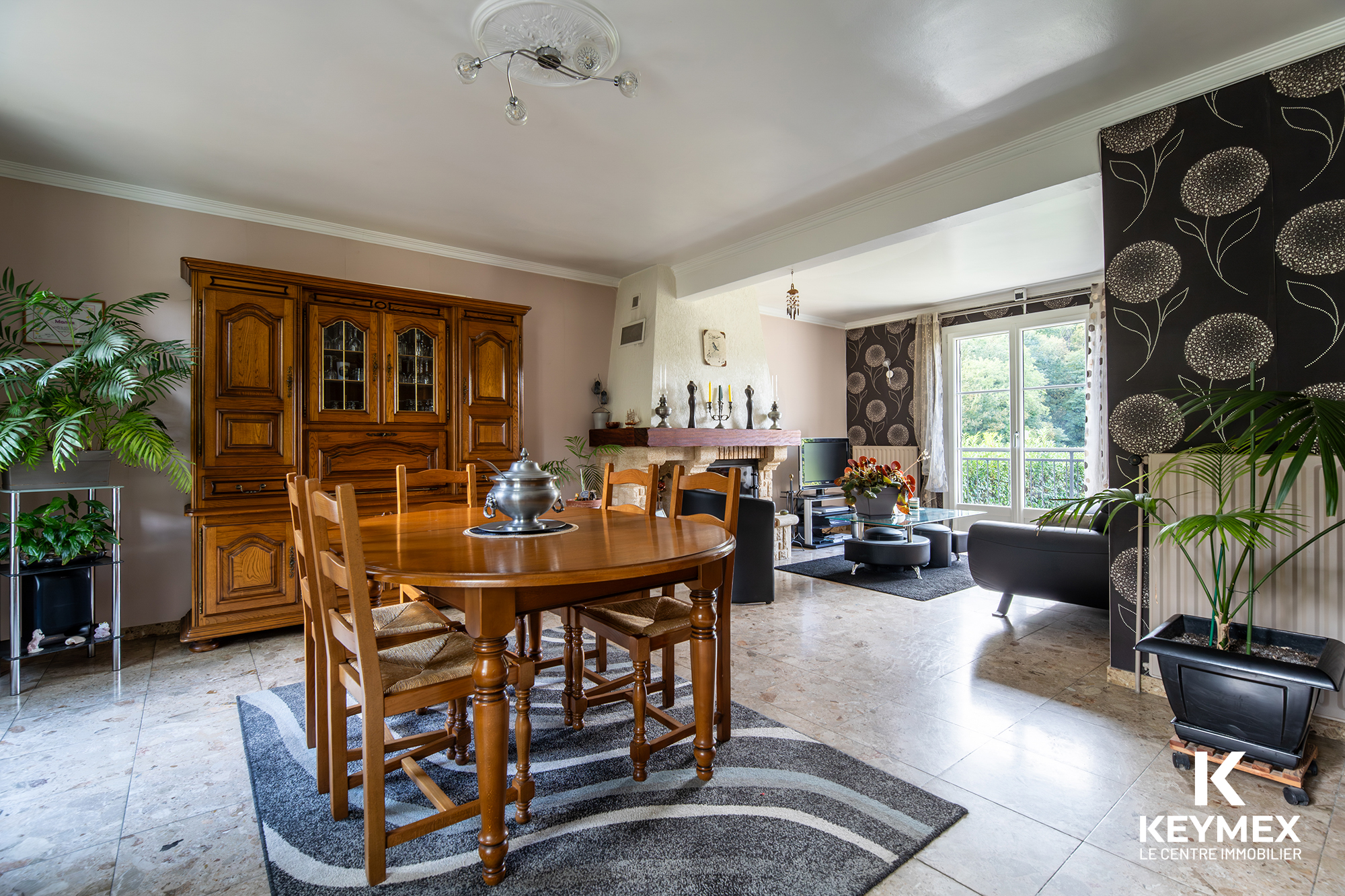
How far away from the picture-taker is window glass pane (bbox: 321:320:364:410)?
3727 mm

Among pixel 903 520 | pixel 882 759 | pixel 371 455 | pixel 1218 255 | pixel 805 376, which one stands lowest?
pixel 882 759

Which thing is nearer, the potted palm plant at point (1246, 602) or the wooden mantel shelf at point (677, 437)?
the potted palm plant at point (1246, 602)

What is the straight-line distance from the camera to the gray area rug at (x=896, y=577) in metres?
4.44

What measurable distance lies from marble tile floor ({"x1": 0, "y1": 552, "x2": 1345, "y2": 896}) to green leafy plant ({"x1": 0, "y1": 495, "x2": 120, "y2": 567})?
1.90ft

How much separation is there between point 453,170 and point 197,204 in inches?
65.7

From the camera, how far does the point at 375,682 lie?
1.46 meters

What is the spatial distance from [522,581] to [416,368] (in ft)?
10.0

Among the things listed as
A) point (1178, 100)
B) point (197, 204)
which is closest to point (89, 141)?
point (197, 204)

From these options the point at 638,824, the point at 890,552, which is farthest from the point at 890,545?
the point at 638,824

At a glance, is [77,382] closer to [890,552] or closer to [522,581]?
[522,581]

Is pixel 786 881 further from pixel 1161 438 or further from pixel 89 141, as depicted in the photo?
pixel 89 141

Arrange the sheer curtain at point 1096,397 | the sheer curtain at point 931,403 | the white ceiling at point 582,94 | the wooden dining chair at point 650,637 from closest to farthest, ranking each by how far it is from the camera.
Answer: the wooden dining chair at point 650,637 → the white ceiling at point 582,94 → the sheer curtain at point 1096,397 → the sheer curtain at point 931,403

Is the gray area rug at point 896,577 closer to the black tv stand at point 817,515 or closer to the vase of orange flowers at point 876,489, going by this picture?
the vase of orange flowers at point 876,489

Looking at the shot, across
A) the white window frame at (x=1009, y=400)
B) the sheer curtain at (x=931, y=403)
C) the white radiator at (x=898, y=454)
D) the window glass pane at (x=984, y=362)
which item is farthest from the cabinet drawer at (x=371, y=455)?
the window glass pane at (x=984, y=362)
